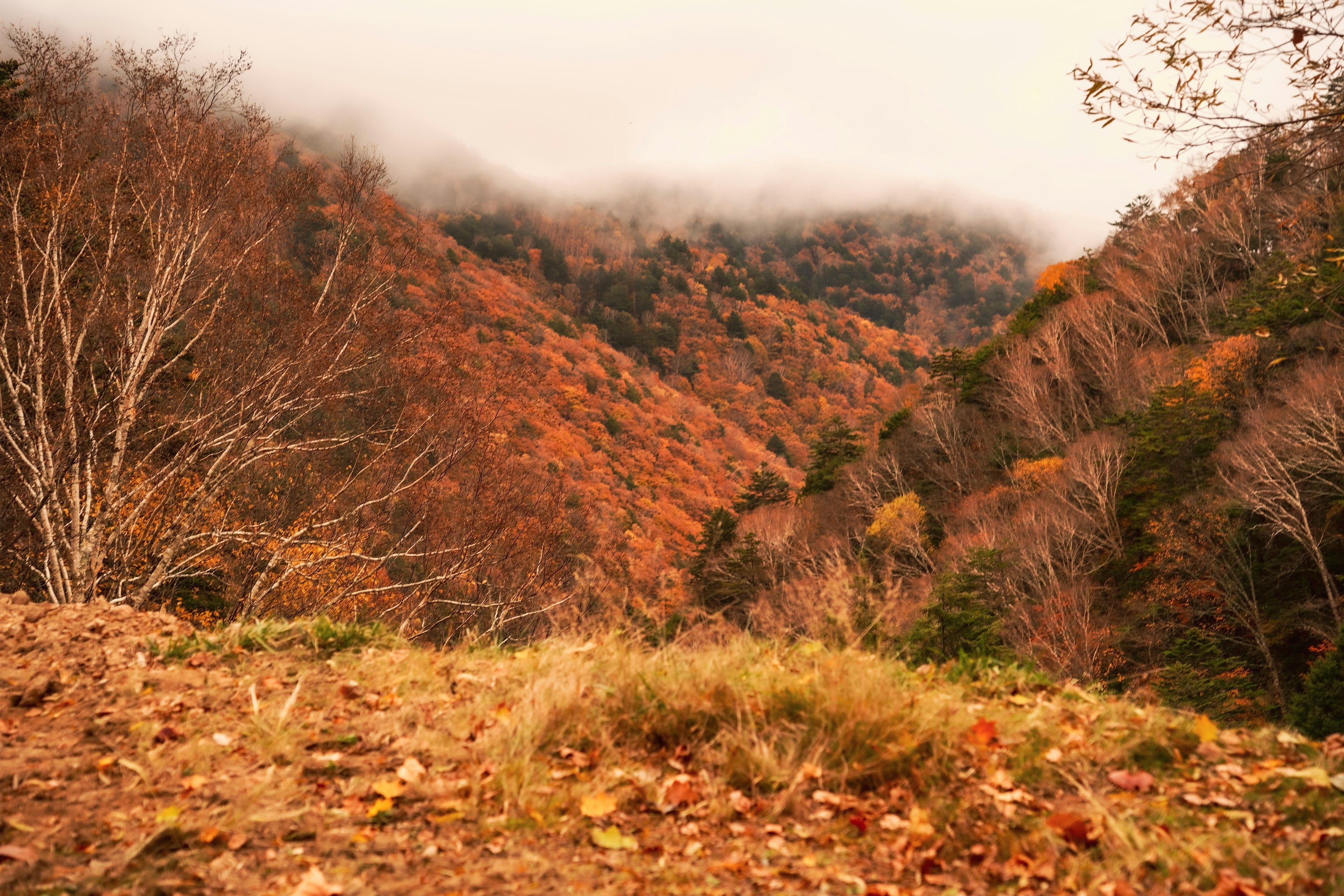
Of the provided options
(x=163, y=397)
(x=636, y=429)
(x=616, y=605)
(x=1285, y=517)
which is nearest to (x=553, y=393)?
→ (x=636, y=429)

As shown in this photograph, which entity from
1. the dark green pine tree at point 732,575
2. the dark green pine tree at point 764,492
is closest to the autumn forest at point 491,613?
the dark green pine tree at point 732,575

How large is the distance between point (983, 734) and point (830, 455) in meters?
39.3

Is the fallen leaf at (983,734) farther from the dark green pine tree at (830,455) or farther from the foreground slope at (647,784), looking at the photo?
the dark green pine tree at (830,455)

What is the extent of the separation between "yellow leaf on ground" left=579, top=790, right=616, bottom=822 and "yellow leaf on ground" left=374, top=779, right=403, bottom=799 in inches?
28.8

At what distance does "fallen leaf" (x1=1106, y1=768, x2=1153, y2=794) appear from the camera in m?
2.81

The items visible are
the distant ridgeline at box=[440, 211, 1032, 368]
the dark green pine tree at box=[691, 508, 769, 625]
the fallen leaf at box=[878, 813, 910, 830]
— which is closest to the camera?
the fallen leaf at box=[878, 813, 910, 830]

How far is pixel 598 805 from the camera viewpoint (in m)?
2.78

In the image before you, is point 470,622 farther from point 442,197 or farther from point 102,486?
point 442,197

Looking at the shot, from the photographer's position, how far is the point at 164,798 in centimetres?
283

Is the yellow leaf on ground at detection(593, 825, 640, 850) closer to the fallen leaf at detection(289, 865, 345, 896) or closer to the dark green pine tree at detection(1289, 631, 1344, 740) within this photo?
the fallen leaf at detection(289, 865, 345, 896)

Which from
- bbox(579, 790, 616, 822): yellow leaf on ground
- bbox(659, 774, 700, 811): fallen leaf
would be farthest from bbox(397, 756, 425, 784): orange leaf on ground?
bbox(659, 774, 700, 811): fallen leaf

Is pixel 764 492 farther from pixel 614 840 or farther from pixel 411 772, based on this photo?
pixel 614 840

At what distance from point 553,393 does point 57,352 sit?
49.5m

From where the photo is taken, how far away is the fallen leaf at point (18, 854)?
2.38m
